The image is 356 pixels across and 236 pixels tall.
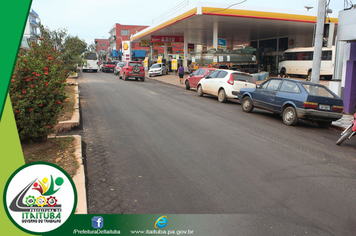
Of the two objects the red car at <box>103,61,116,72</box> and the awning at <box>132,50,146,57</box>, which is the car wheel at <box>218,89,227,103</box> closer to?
the red car at <box>103,61,116,72</box>

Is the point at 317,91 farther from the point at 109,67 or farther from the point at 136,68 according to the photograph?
the point at 109,67

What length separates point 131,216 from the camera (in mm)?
3779

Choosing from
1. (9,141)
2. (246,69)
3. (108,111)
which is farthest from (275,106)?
(246,69)

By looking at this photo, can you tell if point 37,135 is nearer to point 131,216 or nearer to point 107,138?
point 107,138

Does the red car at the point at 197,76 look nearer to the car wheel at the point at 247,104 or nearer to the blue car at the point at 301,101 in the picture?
the car wheel at the point at 247,104

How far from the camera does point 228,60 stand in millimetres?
28641

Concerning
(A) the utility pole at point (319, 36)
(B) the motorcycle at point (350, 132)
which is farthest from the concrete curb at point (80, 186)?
(A) the utility pole at point (319, 36)

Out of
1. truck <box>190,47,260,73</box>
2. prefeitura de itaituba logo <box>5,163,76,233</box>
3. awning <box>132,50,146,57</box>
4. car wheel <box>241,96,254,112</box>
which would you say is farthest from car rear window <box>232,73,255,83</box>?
awning <box>132,50,146,57</box>

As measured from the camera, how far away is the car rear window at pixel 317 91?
10.0 metres

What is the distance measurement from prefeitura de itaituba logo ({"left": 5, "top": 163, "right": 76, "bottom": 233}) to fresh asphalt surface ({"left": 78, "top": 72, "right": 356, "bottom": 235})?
2.37 feet

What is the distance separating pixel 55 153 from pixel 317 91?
28.1ft

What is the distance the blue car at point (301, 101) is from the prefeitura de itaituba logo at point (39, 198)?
27.9ft

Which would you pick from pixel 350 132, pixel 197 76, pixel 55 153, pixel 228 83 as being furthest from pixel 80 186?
pixel 197 76

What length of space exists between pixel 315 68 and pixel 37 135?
433 inches
